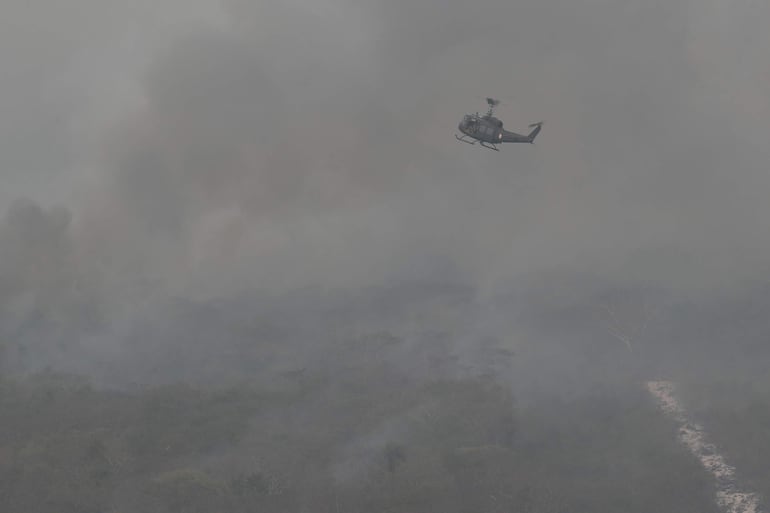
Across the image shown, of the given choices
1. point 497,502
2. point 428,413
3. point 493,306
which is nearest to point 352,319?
point 493,306

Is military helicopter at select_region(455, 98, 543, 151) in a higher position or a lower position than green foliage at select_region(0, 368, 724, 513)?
higher

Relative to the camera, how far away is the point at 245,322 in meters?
161

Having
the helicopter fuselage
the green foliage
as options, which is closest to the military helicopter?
the helicopter fuselage

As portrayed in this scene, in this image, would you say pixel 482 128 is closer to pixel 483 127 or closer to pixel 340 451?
pixel 483 127

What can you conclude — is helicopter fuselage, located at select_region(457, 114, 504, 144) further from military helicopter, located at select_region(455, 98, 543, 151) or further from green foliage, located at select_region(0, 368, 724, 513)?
green foliage, located at select_region(0, 368, 724, 513)

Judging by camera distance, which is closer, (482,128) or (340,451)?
(482,128)

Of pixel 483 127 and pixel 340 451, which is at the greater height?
pixel 483 127

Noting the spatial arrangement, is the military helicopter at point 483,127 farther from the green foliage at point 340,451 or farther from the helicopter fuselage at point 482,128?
the green foliage at point 340,451

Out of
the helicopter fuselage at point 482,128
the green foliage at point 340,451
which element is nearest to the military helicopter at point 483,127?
the helicopter fuselage at point 482,128

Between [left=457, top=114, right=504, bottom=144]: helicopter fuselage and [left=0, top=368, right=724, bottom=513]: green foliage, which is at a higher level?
[left=457, top=114, right=504, bottom=144]: helicopter fuselage

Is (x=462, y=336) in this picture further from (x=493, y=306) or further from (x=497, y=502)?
(x=497, y=502)

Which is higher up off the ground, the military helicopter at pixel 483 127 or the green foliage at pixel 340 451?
the military helicopter at pixel 483 127

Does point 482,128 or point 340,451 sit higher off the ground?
point 482,128

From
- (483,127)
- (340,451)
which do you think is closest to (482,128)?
(483,127)
